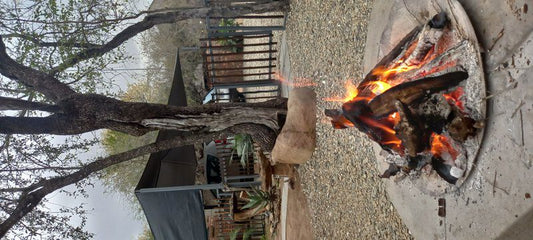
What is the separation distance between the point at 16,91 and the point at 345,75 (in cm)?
570

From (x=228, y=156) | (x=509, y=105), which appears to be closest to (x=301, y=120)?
(x=509, y=105)

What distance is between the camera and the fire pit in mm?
2652

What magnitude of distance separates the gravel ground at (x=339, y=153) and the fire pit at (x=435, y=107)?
1048mm

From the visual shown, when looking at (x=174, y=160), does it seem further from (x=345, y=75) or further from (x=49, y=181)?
(x=345, y=75)

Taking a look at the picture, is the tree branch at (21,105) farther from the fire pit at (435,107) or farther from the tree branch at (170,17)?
the fire pit at (435,107)

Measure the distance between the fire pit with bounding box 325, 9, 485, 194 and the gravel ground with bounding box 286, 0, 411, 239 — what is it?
1.05m

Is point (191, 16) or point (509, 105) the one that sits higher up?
point (191, 16)

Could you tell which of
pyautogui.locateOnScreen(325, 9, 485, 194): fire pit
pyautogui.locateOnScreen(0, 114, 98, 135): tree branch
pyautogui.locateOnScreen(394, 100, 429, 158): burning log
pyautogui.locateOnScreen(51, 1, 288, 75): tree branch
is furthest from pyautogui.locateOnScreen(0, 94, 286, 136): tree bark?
pyautogui.locateOnScreen(394, 100, 429, 158): burning log

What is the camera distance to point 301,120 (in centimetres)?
607

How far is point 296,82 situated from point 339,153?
277cm

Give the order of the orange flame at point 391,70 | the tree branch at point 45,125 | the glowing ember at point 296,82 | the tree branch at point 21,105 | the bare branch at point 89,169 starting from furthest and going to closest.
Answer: the glowing ember at point 296,82 → the bare branch at point 89,169 → the tree branch at point 21,105 → the tree branch at point 45,125 → the orange flame at point 391,70

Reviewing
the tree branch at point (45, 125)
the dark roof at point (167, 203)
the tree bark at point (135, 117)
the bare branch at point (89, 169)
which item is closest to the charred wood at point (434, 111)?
the tree bark at point (135, 117)

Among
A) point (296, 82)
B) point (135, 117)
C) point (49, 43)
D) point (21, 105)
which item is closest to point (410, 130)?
point (135, 117)

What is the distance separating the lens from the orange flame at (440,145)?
2.92 m
